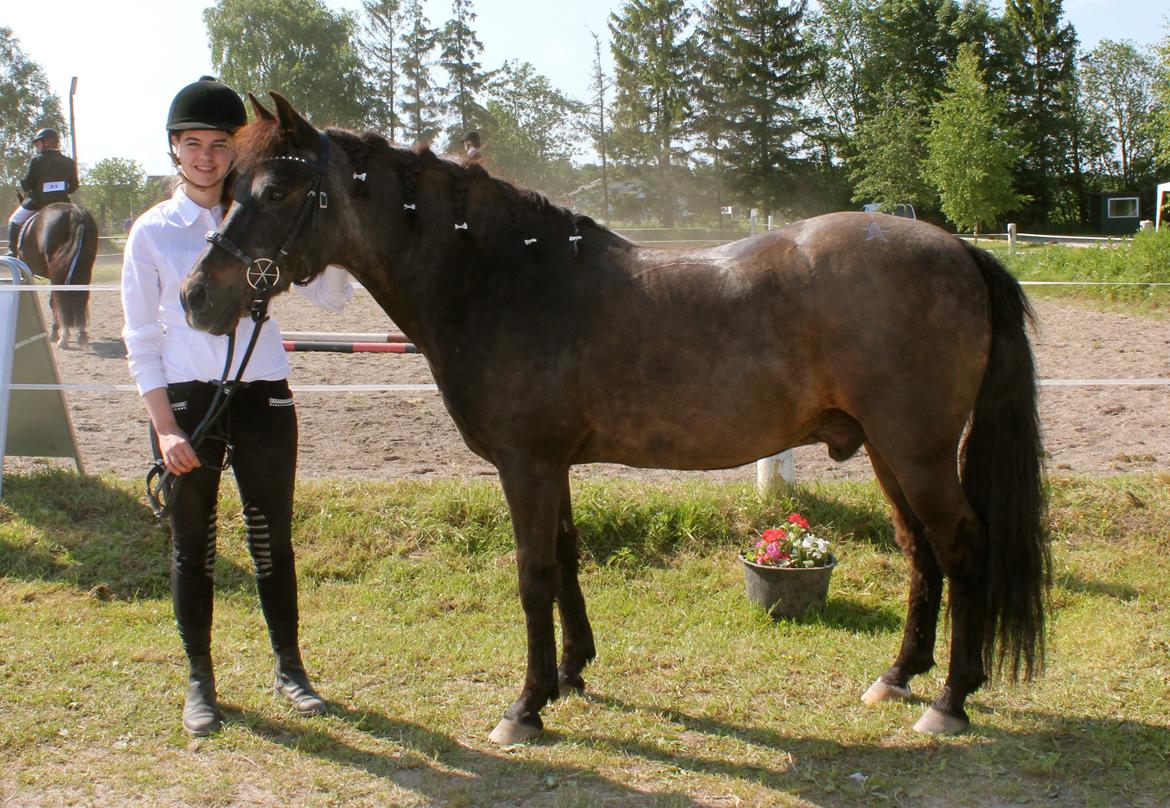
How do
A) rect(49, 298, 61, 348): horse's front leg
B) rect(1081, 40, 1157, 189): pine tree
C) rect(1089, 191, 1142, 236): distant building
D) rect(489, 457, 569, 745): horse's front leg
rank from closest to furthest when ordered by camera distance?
1. rect(489, 457, 569, 745): horse's front leg
2. rect(49, 298, 61, 348): horse's front leg
3. rect(1089, 191, 1142, 236): distant building
4. rect(1081, 40, 1157, 189): pine tree

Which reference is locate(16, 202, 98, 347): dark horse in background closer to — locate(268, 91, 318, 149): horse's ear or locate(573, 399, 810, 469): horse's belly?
locate(268, 91, 318, 149): horse's ear

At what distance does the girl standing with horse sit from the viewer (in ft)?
10.1

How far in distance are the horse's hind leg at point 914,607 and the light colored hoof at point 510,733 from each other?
132 centimetres

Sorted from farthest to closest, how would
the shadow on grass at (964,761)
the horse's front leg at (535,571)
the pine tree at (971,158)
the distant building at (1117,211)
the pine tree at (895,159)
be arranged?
the distant building at (1117,211) → the pine tree at (895,159) → the pine tree at (971,158) → the horse's front leg at (535,571) → the shadow on grass at (964,761)

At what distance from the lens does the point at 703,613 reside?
14.6 feet

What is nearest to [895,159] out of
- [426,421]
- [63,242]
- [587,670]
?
[63,242]

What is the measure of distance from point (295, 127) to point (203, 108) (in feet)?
1.20

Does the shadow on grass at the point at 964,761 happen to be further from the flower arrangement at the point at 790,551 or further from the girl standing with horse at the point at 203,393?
the girl standing with horse at the point at 203,393

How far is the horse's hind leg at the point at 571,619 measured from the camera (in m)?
3.66

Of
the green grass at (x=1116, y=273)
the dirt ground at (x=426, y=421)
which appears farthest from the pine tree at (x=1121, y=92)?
the dirt ground at (x=426, y=421)

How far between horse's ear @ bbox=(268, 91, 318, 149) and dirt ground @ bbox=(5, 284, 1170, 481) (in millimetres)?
3192

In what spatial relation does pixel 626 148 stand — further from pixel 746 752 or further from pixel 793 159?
pixel 746 752

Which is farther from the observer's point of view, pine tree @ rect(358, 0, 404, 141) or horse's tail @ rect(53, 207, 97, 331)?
pine tree @ rect(358, 0, 404, 141)

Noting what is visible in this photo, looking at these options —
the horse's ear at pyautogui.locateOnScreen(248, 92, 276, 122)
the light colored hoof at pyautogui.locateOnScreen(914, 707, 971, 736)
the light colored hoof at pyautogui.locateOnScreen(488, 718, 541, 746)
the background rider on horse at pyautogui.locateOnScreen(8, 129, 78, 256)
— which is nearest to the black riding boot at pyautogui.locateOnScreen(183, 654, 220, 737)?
the light colored hoof at pyautogui.locateOnScreen(488, 718, 541, 746)
